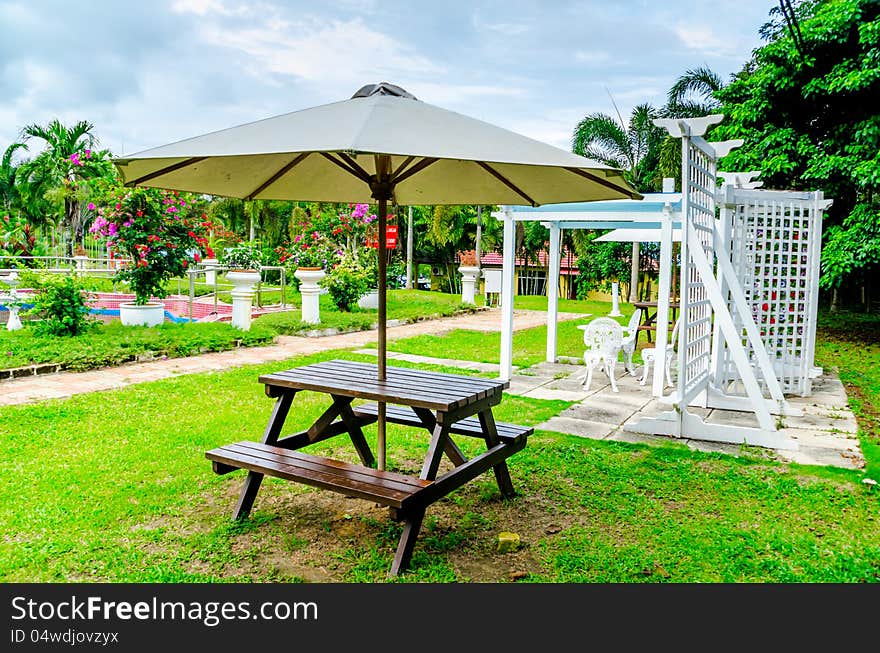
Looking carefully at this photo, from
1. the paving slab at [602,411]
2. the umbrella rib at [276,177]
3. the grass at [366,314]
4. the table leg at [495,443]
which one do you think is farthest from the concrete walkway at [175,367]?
the table leg at [495,443]

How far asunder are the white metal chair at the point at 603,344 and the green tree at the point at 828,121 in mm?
6503

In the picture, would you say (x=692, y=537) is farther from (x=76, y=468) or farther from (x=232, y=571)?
(x=76, y=468)

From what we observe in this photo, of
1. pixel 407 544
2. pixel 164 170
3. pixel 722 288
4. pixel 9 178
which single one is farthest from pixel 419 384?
pixel 9 178

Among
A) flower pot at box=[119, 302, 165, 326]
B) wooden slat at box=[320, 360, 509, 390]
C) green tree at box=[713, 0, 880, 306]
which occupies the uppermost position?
green tree at box=[713, 0, 880, 306]

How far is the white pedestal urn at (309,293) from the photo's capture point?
11898mm

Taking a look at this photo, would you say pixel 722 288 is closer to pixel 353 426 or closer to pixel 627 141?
pixel 353 426

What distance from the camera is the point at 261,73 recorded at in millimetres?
18359

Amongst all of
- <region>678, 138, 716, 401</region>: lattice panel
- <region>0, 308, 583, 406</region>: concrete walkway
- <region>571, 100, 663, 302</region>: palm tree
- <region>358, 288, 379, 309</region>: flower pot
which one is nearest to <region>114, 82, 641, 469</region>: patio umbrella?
<region>678, 138, 716, 401</region>: lattice panel

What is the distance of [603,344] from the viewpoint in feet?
24.5

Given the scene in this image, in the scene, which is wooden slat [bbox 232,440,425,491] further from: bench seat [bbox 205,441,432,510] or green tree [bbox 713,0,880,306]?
green tree [bbox 713,0,880,306]

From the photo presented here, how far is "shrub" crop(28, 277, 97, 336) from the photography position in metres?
8.96

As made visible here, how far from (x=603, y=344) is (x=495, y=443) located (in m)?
3.85

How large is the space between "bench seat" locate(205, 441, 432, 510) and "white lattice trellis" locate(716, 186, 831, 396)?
510 cm
